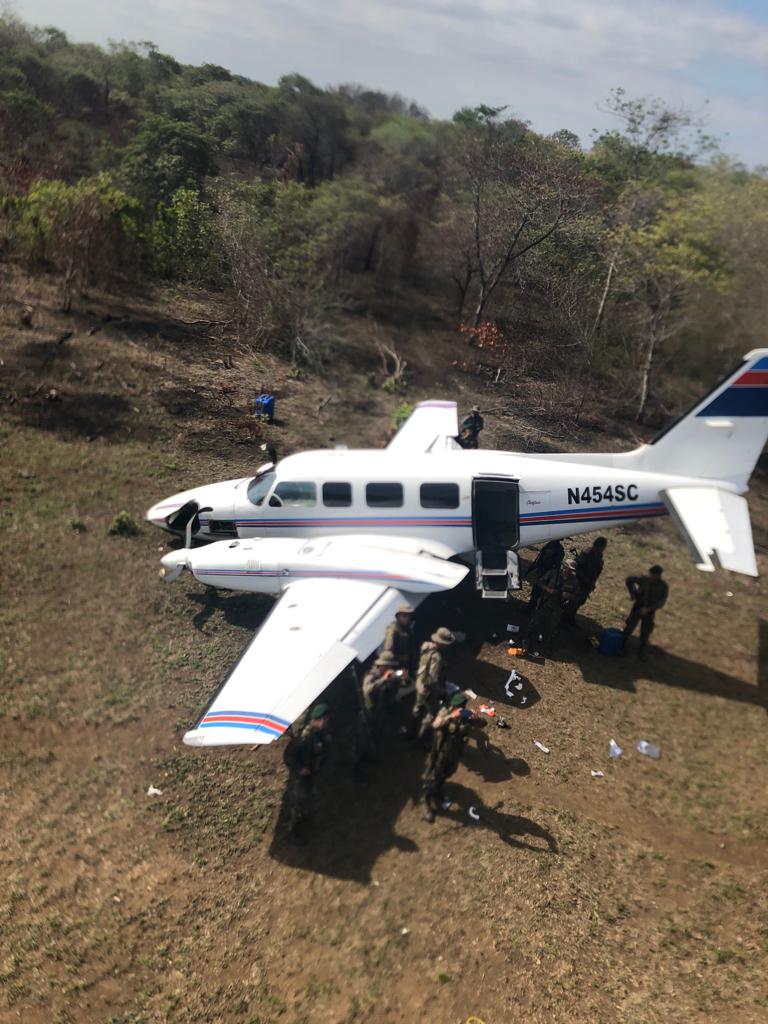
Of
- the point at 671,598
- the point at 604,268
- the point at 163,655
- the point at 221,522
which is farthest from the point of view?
the point at 604,268

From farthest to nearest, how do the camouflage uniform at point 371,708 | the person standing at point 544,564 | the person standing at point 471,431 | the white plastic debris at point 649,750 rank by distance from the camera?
the person standing at point 471,431 → the person standing at point 544,564 → the white plastic debris at point 649,750 → the camouflage uniform at point 371,708

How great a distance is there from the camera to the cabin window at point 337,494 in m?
13.5

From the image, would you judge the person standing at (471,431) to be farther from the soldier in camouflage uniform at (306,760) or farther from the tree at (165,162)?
the tree at (165,162)

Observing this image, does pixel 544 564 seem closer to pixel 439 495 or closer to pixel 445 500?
pixel 445 500

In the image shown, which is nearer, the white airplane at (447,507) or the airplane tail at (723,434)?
the white airplane at (447,507)

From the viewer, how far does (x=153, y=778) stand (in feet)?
31.6

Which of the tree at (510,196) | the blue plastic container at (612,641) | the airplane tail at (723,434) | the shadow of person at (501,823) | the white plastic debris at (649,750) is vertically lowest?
the white plastic debris at (649,750)

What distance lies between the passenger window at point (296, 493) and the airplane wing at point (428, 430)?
4.26 meters

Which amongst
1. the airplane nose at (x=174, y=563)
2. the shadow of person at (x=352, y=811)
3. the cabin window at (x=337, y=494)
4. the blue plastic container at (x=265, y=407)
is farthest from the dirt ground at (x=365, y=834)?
the blue plastic container at (x=265, y=407)

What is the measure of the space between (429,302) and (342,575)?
91.2ft

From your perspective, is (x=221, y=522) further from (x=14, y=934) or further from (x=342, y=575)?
(x=14, y=934)

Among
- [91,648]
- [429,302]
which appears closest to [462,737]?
[91,648]

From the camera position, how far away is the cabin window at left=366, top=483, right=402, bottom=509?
44.2 ft

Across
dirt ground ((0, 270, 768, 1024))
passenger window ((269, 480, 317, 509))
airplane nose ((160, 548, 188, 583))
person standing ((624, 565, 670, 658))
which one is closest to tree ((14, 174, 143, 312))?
dirt ground ((0, 270, 768, 1024))
